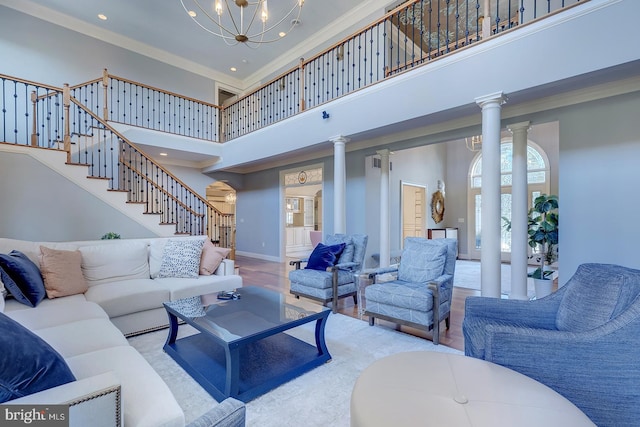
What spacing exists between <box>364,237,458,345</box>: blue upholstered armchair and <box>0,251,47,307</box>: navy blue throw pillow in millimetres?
3080

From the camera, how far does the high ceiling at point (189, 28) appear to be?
599 centimetres

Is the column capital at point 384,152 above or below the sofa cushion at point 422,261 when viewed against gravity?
above

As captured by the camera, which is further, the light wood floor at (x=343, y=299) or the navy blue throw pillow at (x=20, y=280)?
the light wood floor at (x=343, y=299)

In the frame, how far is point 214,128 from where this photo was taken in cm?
859

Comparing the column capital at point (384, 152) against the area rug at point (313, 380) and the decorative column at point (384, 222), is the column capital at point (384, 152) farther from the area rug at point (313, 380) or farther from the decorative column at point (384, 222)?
the area rug at point (313, 380)

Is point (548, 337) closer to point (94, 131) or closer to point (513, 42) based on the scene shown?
point (513, 42)

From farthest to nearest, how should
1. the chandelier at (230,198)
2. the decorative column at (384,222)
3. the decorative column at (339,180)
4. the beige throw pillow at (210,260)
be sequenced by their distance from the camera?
the chandelier at (230,198) → the decorative column at (384,222) → the decorative column at (339,180) → the beige throw pillow at (210,260)

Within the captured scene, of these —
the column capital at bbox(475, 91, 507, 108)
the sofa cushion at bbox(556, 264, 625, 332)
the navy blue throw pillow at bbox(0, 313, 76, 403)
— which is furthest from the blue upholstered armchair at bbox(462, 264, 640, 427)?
the column capital at bbox(475, 91, 507, 108)

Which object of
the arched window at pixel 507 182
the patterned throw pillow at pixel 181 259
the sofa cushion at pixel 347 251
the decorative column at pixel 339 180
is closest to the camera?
the patterned throw pillow at pixel 181 259


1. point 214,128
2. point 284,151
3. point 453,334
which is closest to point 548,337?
point 453,334

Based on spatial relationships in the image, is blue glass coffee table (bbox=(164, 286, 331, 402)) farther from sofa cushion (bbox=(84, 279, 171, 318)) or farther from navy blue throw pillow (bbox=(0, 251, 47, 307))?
navy blue throw pillow (bbox=(0, 251, 47, 307))

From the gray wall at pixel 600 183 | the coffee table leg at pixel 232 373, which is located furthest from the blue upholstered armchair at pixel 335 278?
the gray wall at pixel 600 183

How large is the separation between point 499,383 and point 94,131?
303 inches

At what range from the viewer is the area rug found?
1804mm
